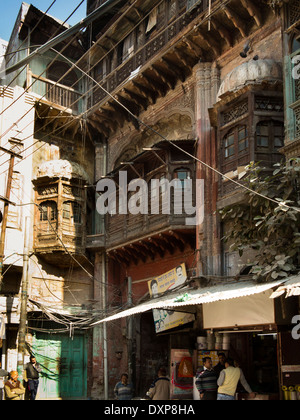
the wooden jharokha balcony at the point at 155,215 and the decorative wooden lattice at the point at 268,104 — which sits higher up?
the decorative wooden lattice at the point at 268,104

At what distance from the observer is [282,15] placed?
485 inches

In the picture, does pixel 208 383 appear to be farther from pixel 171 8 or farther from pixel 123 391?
pixel 171 8

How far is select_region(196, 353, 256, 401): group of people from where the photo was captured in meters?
10.2

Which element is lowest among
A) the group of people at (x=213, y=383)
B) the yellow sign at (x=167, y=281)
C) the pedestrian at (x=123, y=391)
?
the pedestrian at (x=123, y=391)

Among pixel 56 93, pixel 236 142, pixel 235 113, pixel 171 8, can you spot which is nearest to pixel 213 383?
pixel 236 142

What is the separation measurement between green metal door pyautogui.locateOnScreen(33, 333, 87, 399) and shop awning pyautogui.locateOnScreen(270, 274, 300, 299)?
1116 cm

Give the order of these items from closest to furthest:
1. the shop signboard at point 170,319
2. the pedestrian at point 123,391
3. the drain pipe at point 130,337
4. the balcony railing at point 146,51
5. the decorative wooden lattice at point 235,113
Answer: the pedestrian at point 123,391
the decorative wooden lattice at point 235,113
the shop signboard at point 170,319
the balcony railing at point 146,51
the drain pipe at point 130,337

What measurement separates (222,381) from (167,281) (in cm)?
608

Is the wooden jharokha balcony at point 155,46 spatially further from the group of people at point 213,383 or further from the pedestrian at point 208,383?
the pedestrian at point 208,383

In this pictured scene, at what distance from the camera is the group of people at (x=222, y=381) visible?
1021cm

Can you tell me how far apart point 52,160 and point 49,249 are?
133 inches

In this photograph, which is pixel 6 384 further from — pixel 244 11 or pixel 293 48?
pixel 244 11

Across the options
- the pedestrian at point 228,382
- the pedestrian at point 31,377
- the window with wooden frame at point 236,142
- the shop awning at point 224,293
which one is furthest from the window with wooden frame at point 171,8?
the pedestrian at point 228,382

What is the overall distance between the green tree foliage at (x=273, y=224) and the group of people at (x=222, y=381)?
5.84ft
